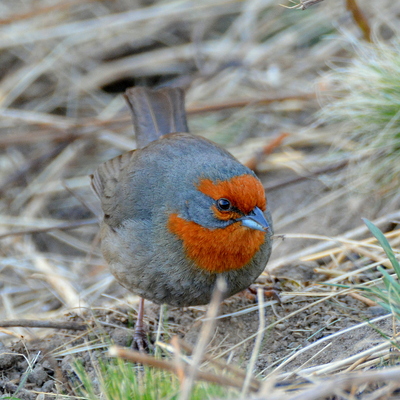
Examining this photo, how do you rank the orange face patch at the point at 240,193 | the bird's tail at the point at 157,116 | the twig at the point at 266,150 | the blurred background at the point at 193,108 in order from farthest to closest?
the twig at the point at 266,150 < the blurred background at the point at 193,108 < the bird's tail at the point at 157,116 < the orange face patch at the point at 240,193

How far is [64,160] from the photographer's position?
726 cm

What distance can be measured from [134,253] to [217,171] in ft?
2.50

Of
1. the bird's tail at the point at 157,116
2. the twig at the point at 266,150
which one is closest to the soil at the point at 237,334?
the bird's tail at the point at 157,116

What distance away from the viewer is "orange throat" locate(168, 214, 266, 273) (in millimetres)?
3383

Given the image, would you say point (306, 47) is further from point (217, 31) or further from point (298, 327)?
point (298, 327)

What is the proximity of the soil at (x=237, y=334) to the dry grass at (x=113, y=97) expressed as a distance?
0.73 metres

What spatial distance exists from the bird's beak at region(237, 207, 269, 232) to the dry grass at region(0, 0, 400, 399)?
155cm

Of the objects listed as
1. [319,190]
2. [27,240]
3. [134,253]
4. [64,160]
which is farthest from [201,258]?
[64,160]

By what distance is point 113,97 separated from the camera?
7.98 metres

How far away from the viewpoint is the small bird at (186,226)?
338cm

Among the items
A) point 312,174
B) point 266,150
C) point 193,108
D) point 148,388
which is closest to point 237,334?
point 148,388

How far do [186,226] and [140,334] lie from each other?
0.92m

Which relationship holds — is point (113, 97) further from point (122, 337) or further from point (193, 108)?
point (122, 337)

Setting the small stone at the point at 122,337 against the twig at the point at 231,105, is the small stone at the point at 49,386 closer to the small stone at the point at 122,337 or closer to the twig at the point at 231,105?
the small stone at the point at 122,337
